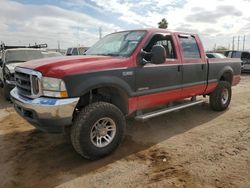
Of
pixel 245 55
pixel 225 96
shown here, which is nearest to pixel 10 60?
pixel 225 96

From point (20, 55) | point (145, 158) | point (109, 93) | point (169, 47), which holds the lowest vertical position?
point (145, 158)

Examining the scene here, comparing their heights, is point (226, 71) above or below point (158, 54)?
below

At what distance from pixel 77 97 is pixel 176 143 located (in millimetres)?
2102

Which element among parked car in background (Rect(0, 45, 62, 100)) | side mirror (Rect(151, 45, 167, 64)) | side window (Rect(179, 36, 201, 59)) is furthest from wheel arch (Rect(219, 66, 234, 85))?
parked car in background (Rect(0, 45, 62, 100))

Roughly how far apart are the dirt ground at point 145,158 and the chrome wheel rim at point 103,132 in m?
0.28

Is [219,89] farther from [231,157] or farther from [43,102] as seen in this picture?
[43,102]

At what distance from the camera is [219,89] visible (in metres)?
6.88

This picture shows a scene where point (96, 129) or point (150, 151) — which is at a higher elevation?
point (96, 129)

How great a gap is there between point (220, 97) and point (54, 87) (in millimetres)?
4780

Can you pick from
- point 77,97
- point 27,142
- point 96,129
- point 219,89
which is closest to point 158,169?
point 96,129

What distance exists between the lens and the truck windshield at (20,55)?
31.3 ft

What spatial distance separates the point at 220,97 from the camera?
6.95m

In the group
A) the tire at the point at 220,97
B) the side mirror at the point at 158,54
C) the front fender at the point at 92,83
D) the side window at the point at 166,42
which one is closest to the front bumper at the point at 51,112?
the front fender at the point at 92,83

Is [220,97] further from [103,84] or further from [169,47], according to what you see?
[103,84]
